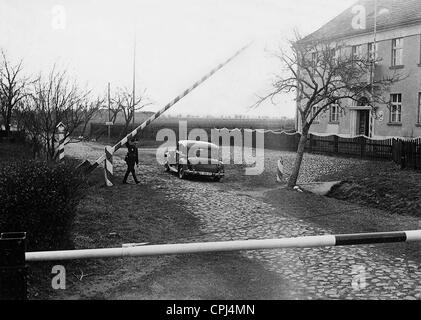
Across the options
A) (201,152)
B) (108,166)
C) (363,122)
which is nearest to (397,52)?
(363,122)

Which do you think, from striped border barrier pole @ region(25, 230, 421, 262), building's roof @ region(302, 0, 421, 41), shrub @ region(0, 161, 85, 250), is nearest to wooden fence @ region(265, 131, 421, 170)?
building's roof @ region(302, 0, 421, 41)

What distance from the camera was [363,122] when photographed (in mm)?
30594

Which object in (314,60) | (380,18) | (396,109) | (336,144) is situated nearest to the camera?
(314,60)

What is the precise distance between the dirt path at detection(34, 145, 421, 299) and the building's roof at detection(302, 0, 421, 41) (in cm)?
1510

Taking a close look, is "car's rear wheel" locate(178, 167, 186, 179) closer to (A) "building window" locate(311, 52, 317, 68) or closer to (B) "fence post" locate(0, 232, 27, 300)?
(A) "building window" locate(311, 52, 317, 68)

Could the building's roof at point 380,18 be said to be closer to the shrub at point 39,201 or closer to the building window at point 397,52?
the building window at point 397,52

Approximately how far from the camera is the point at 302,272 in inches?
264

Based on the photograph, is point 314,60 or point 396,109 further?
point 396,109

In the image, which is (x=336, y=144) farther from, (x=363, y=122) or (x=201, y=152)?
(x=201, y=152)

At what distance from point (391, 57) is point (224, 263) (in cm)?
2411

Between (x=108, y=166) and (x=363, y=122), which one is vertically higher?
(x=363, y=122)

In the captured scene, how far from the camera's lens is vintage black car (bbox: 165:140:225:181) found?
1783 cm

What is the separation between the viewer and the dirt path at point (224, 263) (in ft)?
19.3
